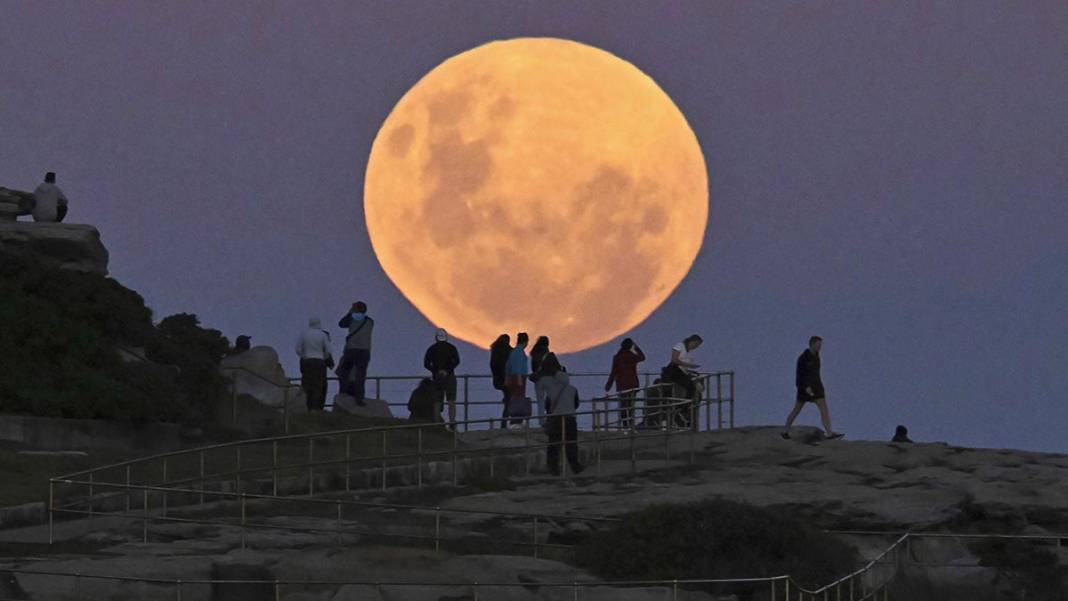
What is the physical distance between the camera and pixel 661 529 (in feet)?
79.7

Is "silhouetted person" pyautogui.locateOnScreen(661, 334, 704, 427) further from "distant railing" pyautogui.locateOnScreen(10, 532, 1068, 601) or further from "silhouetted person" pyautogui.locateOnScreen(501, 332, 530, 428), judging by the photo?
"distant railing" pyautogui.locateOnScreen(10, 532, 1068, 601)

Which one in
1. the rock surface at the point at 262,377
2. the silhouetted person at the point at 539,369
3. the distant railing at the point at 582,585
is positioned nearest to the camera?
the distant railing at the point at 582,585

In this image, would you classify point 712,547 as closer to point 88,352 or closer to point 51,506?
point 51,506

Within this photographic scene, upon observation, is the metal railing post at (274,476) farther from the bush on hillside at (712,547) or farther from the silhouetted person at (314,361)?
the silhouetted person at (314,361)

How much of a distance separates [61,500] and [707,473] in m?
10.1

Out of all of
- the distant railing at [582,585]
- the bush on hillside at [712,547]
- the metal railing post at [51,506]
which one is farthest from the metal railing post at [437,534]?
the metal railing post at [51,506]

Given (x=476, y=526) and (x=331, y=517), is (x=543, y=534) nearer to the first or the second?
(x=476, y=526)

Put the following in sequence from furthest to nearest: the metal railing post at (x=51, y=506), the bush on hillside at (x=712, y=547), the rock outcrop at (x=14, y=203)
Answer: the rock outcrop at (x=14, y=203) < the bush on hillside at (x=712, y=547) < the metal railing post at (x=51, y=506)

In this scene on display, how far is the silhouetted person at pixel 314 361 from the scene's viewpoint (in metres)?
36.6

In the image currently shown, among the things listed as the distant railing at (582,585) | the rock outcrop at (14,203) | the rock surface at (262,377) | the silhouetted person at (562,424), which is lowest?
the distant railing at (582,585)

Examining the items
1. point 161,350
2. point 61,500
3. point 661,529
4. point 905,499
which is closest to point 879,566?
point 661,529

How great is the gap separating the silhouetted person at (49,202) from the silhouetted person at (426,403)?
7.51 meters

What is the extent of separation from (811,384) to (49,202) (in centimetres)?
1447

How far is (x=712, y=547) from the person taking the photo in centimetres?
2408
